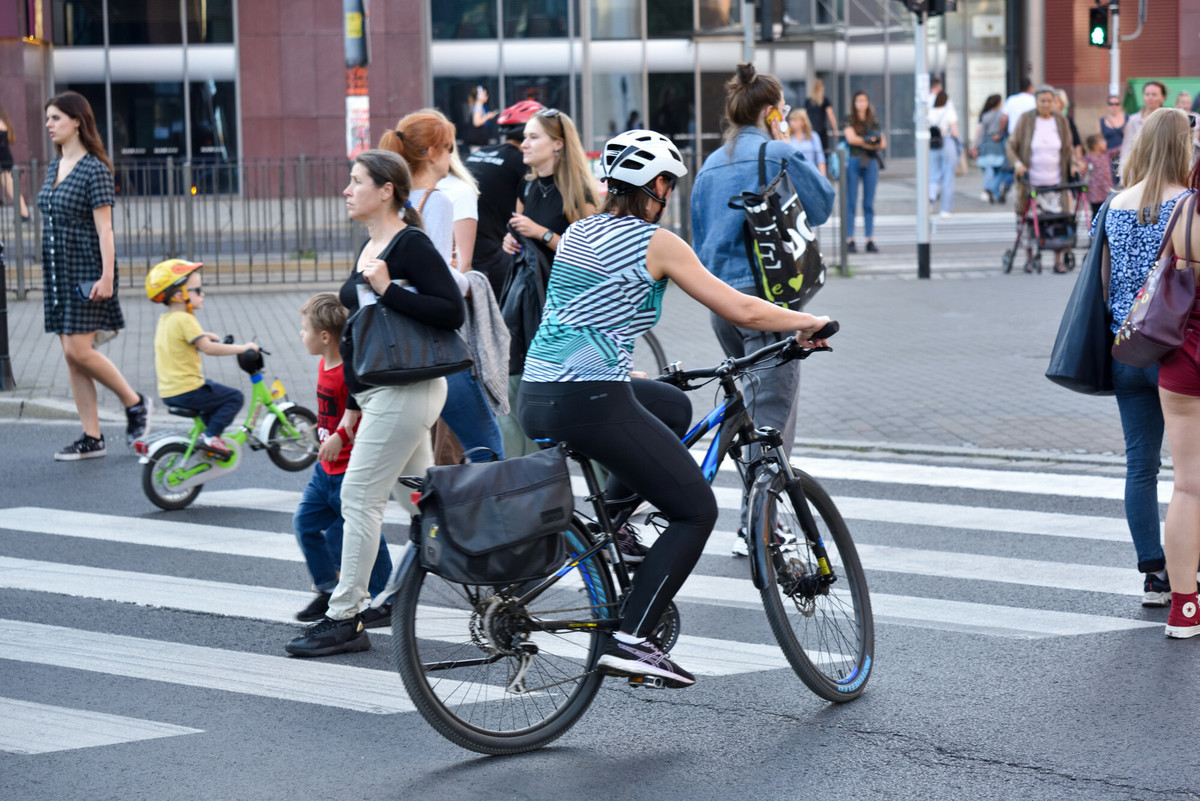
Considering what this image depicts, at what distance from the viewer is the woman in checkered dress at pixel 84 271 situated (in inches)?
360

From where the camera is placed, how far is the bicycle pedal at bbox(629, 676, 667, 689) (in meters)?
4.50

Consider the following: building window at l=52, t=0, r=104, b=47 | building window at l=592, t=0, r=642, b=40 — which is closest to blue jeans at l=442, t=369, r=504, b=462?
building window at l=52, t=0, r=104, b=47

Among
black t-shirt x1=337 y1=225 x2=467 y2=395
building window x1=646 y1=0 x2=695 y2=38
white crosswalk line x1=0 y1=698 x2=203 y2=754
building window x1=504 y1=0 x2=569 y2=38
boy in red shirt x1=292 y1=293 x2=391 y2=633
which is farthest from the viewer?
building window x1=646 y1=0 x2=695 y2=38

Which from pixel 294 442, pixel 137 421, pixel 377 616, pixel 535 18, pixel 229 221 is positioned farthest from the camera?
pixel 535 18

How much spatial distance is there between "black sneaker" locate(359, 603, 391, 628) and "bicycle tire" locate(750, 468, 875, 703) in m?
1.71

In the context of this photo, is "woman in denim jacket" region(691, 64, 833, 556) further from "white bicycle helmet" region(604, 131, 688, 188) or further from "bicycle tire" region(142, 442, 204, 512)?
"bicycle tire" region(142, 442, 204, 512)

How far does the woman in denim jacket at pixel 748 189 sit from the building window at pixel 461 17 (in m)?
26.6

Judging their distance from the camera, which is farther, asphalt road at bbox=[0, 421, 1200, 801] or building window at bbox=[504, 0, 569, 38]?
building window at bbox=[504, 0, 569, 38]

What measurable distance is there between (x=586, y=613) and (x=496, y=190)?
3.69m

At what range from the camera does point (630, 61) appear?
3356 centimetres

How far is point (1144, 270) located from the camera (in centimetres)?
575

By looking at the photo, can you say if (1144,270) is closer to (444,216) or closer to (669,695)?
(669,695)

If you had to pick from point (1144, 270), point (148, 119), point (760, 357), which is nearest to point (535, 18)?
point (148, 119)

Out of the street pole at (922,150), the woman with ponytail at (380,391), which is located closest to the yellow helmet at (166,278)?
the woman with ponytail at (380,391)
